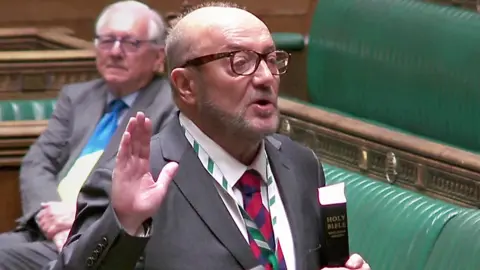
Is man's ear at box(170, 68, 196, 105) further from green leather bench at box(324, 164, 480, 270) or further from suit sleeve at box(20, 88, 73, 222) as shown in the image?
suit sleeve at box(20, 88, 73, 222)

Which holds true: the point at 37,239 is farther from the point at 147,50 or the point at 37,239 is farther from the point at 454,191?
the point at 454,191

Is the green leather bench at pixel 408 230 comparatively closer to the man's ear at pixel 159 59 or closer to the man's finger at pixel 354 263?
the man's finger at pixel 354 263

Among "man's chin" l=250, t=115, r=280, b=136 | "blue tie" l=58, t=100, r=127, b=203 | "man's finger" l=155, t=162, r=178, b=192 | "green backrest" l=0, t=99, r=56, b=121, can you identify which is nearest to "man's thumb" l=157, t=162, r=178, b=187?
"man's finger" l=155, t=162, r=178, b=192

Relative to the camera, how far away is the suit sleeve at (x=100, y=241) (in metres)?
2.02

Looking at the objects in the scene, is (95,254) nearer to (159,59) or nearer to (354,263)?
(354,263)

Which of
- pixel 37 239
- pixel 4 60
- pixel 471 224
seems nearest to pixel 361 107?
pixel 4 60

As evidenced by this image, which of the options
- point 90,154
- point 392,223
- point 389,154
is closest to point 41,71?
point 90,154

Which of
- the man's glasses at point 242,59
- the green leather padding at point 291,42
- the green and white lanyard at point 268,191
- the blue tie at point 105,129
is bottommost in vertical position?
the green leather padding at point 291,42

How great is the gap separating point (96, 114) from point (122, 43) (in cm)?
28

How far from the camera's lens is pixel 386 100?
5465 millimetres

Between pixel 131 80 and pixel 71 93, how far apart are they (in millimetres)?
320

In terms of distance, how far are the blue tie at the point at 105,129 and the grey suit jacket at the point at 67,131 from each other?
24 millimetres

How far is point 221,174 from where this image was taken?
2279 mm

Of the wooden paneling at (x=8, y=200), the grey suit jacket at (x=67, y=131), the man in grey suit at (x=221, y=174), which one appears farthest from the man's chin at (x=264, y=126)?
the wooden paneling at (x=8, y=200)
